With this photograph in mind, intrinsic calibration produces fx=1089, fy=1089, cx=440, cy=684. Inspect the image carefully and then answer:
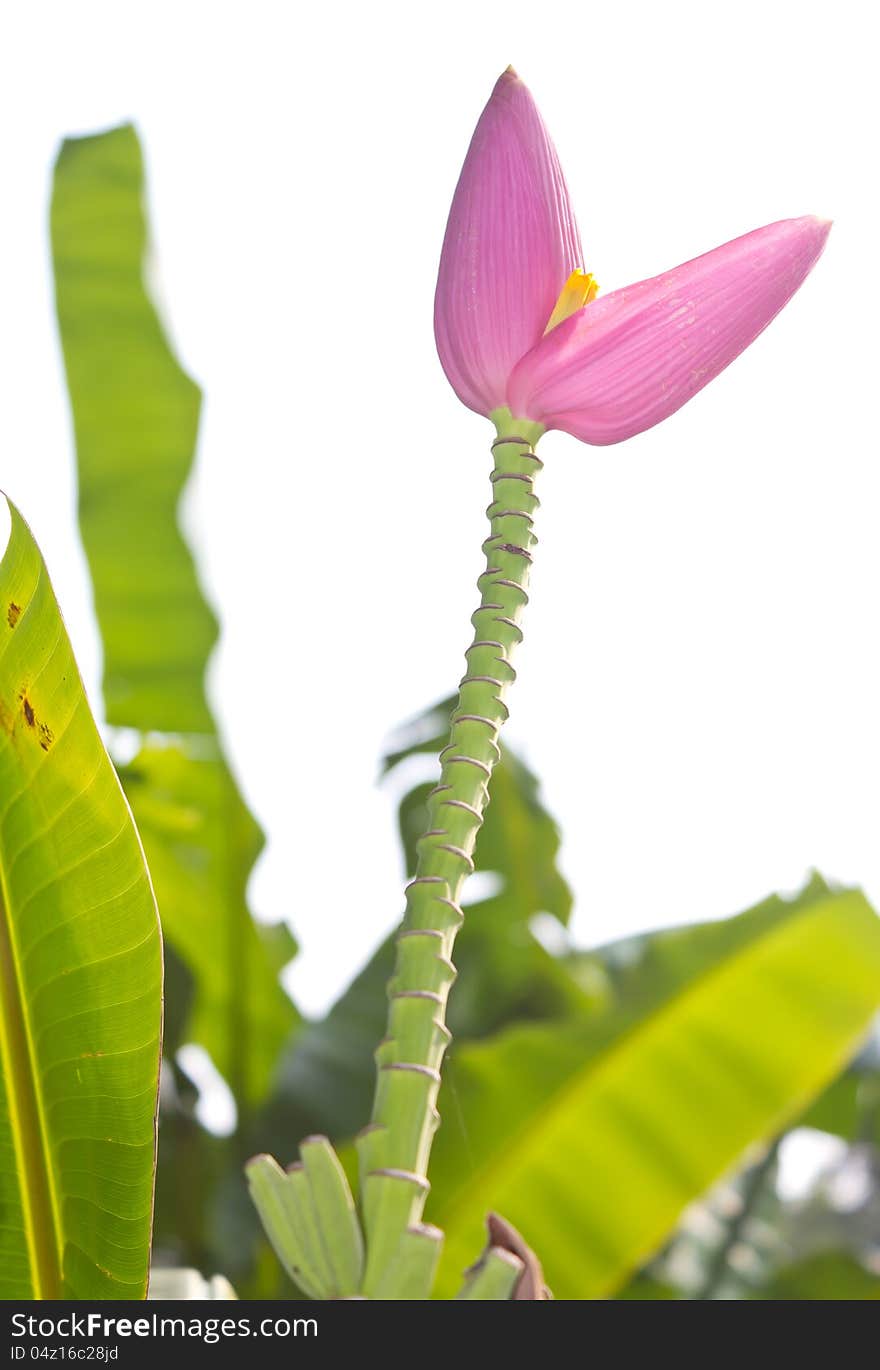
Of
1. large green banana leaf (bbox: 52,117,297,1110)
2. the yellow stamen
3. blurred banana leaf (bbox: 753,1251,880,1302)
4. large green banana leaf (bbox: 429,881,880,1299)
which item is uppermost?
large green banana leaf (bbox: 52,117,297,1110)

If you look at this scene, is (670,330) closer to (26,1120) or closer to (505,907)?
(26,1120)

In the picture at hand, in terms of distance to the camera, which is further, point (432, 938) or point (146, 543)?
point (146, 543)

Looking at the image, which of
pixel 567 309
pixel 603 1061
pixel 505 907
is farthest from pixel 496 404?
pixel 505 907

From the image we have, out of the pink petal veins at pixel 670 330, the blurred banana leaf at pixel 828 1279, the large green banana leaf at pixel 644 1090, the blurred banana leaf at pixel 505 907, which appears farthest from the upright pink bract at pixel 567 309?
the blurred banana leaf at pixel 828 1279

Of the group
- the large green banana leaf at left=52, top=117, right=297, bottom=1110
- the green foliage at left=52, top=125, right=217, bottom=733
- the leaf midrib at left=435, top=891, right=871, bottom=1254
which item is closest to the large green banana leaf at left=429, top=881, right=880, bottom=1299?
the leaf midrib at left=435, top=891, right=871, bottom=1254

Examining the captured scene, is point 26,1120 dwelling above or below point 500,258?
below

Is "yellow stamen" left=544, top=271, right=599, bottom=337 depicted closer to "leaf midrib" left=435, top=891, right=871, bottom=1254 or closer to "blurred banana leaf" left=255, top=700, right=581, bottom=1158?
"leaf midrib" left=435, top=891, right=871, bottom=1254
